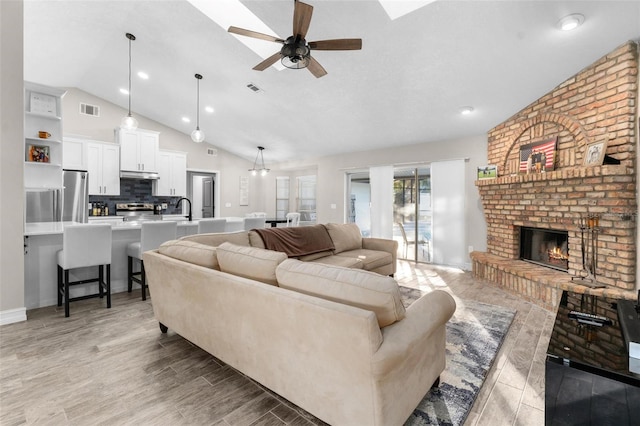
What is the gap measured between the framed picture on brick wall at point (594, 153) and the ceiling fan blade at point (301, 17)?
325 centimetres

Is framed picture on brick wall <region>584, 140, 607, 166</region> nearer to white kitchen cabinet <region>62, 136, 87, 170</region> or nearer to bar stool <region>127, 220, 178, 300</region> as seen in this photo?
bar stool <region>127, 220, 178, 300</region>

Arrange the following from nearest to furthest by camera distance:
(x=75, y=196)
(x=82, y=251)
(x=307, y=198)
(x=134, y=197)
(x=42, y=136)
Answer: (x=82, y=251) < (x=42, y=136) < (x=75, y=196) < (x=134, y=197) < (x=307, y=198)

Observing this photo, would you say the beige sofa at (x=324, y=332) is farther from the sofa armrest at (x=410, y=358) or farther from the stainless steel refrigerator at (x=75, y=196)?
the stainless steel refrigerator at (x=75, y=196)

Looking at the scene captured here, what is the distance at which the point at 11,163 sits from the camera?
9.30 feet

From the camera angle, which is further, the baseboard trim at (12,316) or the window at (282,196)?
the window at (282,196)

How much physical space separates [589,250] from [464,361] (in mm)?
2324

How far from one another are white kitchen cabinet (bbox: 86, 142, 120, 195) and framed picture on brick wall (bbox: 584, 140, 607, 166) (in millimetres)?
7807

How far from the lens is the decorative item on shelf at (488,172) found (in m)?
4.64

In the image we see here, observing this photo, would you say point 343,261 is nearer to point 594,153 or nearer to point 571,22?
point 594,153

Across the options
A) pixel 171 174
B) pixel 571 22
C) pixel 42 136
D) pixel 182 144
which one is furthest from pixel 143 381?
pixel 182 144

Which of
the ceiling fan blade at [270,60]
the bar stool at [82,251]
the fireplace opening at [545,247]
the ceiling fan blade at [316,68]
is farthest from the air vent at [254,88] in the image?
the fireplace opening at [545,247]

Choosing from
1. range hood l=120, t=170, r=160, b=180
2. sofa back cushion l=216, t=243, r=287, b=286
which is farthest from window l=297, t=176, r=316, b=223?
sofa back cushion l=216, t=243, r=287, b=286

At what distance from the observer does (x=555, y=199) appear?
12.0 feet

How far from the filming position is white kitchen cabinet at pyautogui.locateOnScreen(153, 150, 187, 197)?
22.5ft
